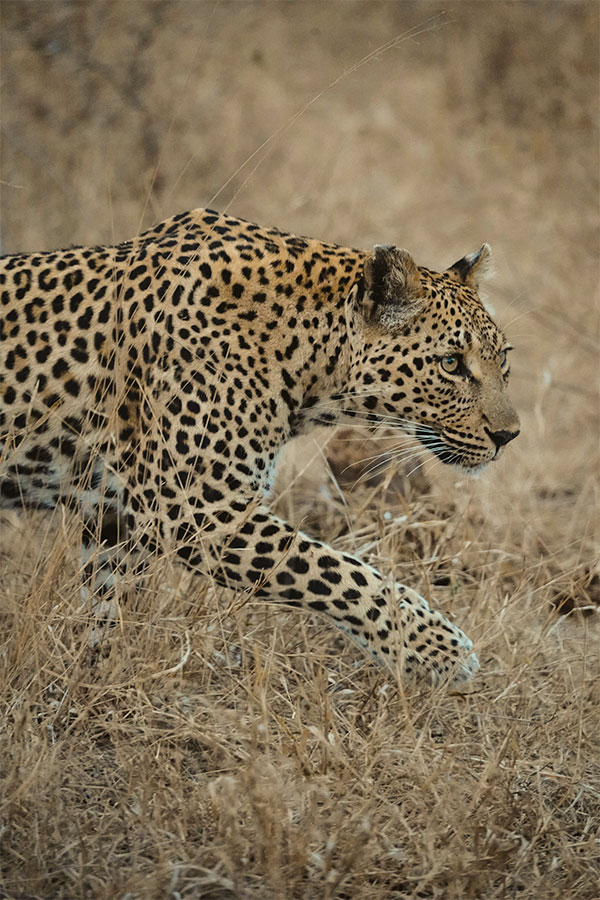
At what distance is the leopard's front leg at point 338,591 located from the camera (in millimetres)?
4695

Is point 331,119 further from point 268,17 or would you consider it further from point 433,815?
point 433,815

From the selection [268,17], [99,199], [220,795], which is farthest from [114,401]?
[268,17]

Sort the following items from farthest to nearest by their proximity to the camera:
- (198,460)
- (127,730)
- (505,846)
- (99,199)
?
(99,199), (198,460), (127,730), (505,846)

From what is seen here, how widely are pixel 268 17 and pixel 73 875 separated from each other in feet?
49.9

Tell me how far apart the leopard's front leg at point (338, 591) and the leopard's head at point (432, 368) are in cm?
74

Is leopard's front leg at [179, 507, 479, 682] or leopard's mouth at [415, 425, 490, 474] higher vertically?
leopard's mouth at [415, 425, 490, 474]

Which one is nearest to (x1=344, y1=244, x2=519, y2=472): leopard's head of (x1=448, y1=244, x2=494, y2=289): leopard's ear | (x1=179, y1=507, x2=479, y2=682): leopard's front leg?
(x1=448, y1=244, x2=494, y2=289): leopard's ear

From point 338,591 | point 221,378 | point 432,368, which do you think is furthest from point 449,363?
point 338,591

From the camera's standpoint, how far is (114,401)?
5.00 m

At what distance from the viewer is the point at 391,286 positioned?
16.5 feet

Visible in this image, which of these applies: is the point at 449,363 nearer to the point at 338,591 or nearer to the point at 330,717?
the point at 338,591

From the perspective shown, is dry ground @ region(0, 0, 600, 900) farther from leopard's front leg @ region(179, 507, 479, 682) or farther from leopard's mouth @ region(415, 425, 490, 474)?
leopard's mouth @ region(415, 425, 490, 474)

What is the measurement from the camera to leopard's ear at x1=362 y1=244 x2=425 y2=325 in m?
4.99

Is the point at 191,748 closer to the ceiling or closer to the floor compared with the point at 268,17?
closer to the floor
